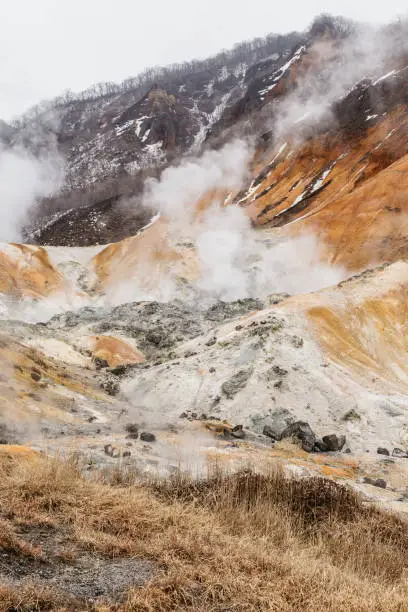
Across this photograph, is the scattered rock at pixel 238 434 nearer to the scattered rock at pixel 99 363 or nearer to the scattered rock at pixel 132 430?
the scattered rock at pixel 132 430

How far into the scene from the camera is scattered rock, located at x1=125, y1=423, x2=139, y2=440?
11953 millimetres

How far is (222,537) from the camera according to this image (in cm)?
542

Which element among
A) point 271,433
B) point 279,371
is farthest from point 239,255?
point 271,433

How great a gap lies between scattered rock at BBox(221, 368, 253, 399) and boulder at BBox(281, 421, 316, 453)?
4.44 metres

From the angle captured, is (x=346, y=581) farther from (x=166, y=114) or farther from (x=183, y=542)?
(x=166, y=114)

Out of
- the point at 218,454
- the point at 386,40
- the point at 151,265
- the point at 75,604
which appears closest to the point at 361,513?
the point at 218,454

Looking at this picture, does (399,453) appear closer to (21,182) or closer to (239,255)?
(239,255)

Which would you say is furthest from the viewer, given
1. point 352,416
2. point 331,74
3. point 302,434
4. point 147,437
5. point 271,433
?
point 331,74

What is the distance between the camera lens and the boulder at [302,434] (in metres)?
14.9

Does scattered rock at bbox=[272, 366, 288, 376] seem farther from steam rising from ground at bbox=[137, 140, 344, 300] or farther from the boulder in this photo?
steam rising from ground at bbox=[137, 140, 344, 300]

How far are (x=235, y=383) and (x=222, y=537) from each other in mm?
15394

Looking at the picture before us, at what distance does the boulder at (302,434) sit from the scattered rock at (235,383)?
4.44 m

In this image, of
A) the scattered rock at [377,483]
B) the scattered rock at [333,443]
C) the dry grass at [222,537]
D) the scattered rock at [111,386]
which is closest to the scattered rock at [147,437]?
the dry grass at [222,537]

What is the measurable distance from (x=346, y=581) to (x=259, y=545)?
982mm
